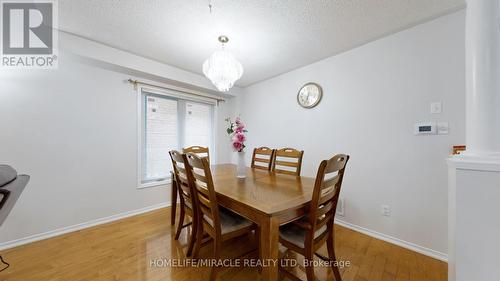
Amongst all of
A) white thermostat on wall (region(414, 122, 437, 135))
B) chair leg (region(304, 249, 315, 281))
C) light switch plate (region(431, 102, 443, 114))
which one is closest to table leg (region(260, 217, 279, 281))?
chair leg (region(304, 249, 315, 281))

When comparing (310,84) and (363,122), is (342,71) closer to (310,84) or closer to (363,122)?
(310,84)

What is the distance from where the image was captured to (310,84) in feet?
8.56

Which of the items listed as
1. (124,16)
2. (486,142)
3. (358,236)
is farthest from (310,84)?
(124,16)

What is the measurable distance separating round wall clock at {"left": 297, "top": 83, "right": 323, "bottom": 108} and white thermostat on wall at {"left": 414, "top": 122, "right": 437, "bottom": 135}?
3.69ft

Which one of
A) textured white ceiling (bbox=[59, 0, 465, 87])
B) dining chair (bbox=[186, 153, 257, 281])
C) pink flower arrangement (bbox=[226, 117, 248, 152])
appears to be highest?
textured white ceiling (bbox=[59, 0, 465, 87])

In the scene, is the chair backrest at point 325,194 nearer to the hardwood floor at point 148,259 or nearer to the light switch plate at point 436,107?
the hardwood floor at point 148,259

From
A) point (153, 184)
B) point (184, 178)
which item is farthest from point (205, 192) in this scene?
point (153, 184)

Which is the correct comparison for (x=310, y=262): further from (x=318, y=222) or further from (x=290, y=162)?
(x=290, y=162)

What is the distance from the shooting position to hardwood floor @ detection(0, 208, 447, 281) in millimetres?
1364

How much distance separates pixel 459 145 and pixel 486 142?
88cm

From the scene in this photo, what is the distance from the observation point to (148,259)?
156cm

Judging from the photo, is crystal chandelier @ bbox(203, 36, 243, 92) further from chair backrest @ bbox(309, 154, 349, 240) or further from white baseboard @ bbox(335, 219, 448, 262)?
white baseboard @ bbox(335, 219, 448, 262)

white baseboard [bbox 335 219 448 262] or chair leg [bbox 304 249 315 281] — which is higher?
chair leg [bbox 304 249 315 281]

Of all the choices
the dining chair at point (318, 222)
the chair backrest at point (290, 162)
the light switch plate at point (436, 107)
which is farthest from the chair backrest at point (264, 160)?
the light switch plate at point (436, 107)
